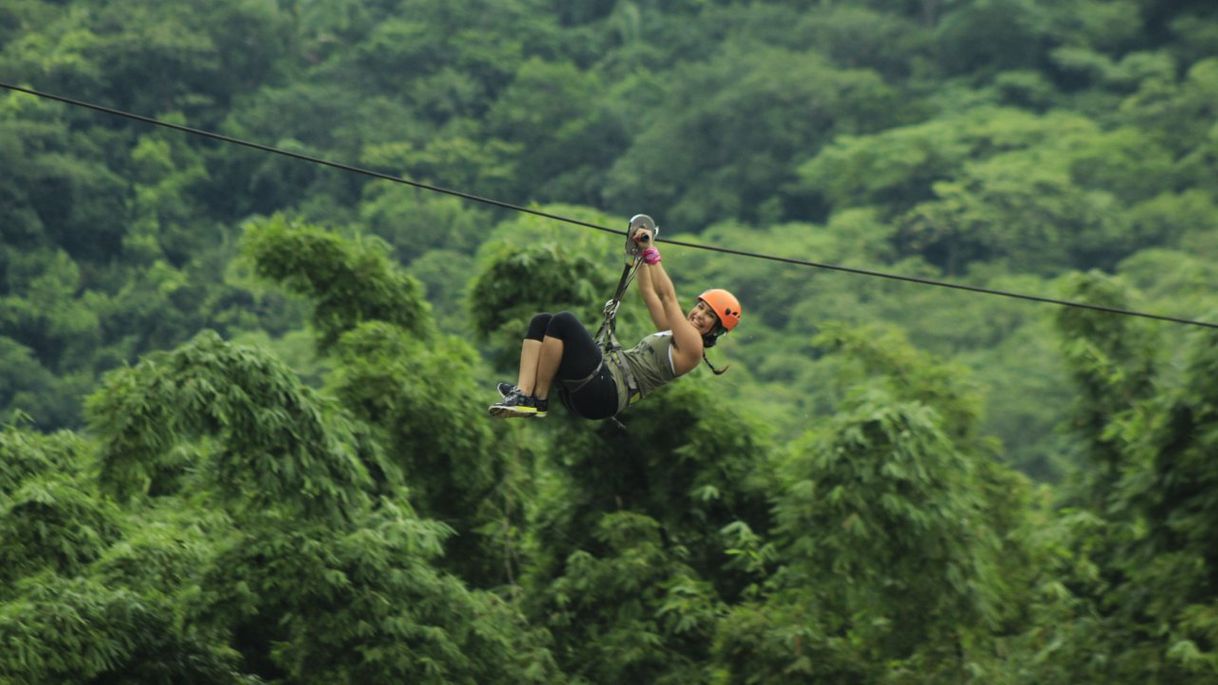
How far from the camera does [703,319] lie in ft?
21.3

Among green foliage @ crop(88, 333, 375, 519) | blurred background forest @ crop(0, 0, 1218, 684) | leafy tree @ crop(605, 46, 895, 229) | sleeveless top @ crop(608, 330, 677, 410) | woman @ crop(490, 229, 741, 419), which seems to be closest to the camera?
woman @ crop(490, 229, 741, 419)

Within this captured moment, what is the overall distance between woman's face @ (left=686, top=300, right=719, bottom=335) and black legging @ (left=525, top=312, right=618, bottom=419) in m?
0.40

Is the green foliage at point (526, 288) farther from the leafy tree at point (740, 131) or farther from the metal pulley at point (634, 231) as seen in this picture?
the leafy tree at point (740, 131)

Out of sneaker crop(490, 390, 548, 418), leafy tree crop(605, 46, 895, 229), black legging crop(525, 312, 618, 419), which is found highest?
leafy tree crop(605, 46, 895, 229)

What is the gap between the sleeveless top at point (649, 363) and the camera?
6.46 metres

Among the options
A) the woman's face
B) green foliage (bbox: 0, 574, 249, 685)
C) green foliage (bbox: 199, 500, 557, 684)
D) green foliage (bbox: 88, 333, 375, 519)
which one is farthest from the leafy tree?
the woman's face

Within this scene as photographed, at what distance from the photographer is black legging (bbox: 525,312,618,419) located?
20.6 feet

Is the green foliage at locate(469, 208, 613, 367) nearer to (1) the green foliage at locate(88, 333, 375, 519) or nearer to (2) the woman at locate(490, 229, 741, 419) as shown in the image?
(1) the green foliage at locate(88, 333, 375, 519)

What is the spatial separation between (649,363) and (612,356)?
0.15 meters

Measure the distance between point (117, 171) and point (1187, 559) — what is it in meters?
30.7

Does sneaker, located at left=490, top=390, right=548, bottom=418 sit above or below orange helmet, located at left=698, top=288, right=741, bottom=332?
below

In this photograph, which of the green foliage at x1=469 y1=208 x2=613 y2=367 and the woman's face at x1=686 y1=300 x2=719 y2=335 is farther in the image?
the green foliage at x1=469 y1=208 x2=613 y2=367

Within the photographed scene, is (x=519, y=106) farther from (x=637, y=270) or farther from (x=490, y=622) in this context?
(x=637, y=270)

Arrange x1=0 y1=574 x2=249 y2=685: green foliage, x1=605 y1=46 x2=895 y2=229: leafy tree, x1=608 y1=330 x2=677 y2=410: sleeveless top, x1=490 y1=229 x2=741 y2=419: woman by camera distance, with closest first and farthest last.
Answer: x1=490 y1=229 x2=741 y2=419: woman → x1=608 y1=330 x2=677 y2=410: sleeveless top → x1=0 y1=574 x2=249 y2=685: green foliage → x1=605 y1=46 x2=895 y2=229: leafy tree
